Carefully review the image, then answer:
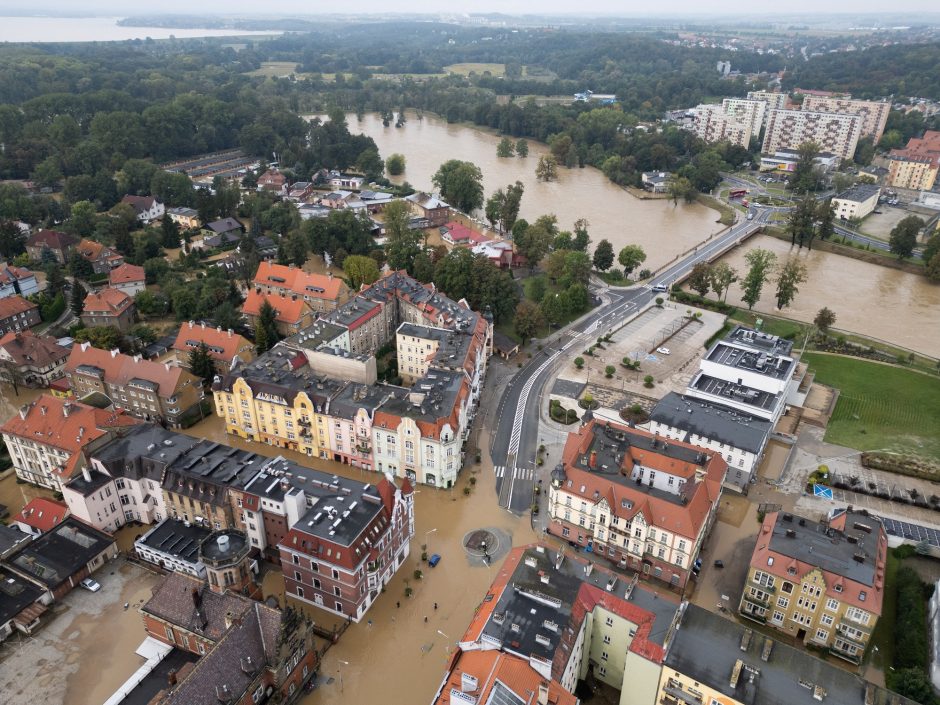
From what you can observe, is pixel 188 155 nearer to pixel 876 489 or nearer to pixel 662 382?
pixel 662 382

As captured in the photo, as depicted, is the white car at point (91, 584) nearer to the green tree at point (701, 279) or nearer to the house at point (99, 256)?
the house at point (99, 256)

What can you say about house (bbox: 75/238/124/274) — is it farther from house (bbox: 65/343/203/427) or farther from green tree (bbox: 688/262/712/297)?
green tree (bbox: 688/262/712/297)

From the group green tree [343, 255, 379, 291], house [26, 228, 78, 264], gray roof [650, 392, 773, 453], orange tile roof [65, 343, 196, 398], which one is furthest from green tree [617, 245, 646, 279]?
house [26, 228, 78, 264]

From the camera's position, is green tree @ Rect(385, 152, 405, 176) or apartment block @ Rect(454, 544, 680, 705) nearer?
apartment block @ Rect(454, 544, 680, 705)

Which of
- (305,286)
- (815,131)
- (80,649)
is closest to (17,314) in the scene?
(305,286)

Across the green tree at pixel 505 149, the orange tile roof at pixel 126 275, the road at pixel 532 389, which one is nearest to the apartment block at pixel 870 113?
the green tree at pixel 505 149

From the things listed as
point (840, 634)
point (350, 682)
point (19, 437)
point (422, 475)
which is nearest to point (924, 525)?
point (840, 634)
